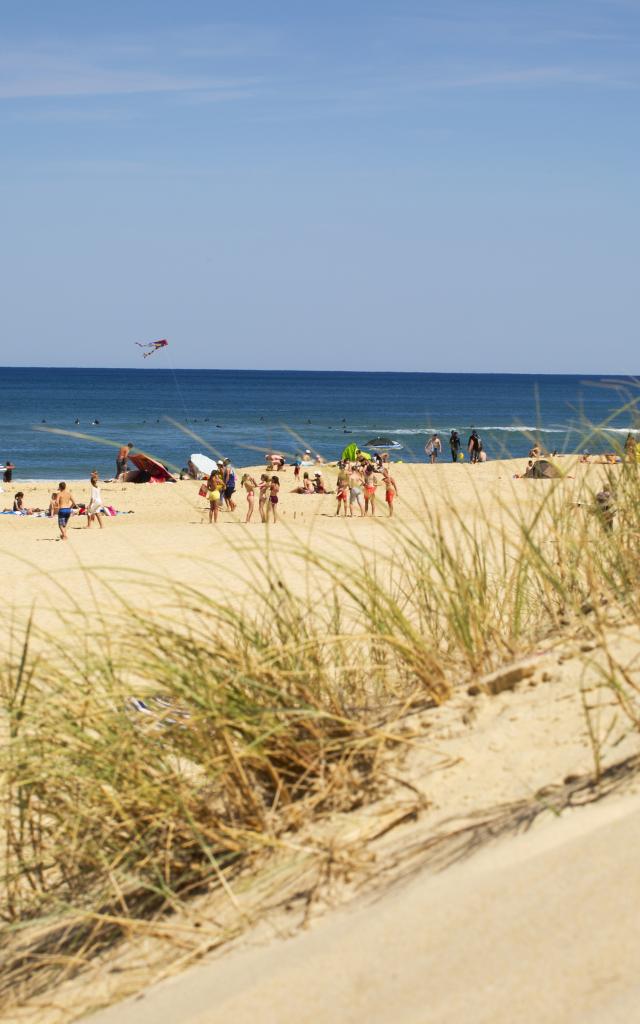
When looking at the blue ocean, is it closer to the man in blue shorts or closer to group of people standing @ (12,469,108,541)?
group of people standing @ (12,469,108,541)

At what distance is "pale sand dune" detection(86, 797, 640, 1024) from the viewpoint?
1637mm

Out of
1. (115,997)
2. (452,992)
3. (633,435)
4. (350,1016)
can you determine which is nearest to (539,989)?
(452,992)

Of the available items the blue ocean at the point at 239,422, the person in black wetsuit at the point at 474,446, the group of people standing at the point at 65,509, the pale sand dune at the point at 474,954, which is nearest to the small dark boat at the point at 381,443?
the blue ocean at the point at 239,422

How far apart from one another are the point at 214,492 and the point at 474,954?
18.2 metres

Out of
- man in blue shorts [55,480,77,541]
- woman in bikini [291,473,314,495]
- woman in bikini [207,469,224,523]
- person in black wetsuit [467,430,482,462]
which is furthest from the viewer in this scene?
person in black wetsuit [467,430,482,462]

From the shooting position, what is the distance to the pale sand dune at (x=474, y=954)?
164 centimetres

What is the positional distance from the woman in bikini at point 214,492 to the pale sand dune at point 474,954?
16.9 meters

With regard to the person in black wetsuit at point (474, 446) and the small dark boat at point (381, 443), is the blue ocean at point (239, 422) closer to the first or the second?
the small dark boat at point (381, 443)

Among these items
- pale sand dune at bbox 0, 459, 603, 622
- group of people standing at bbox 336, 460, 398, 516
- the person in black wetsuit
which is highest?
the person in black wetsuit

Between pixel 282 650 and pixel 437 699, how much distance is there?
0.49 m

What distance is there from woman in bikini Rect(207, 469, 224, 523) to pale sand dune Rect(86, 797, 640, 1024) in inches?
667

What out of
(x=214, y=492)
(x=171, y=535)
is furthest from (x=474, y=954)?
(x=214, y=492)

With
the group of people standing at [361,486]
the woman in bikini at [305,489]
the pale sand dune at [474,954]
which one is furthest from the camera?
the woman in bikini at [305,489]

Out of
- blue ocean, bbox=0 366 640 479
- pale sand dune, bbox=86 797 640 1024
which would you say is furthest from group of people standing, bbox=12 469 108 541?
pale sand dune, bbox=86 797 640 1024
